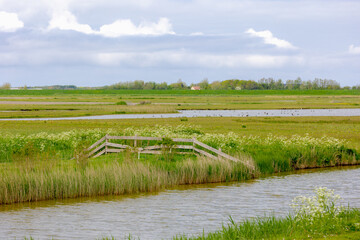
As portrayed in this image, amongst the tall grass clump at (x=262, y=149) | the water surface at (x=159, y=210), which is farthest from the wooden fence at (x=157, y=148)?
the water surface at (x=159, y=210)

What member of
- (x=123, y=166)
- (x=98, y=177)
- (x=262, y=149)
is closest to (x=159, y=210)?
(x=98, y=177)

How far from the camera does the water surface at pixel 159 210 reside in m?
19.0

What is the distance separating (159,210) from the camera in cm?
2236

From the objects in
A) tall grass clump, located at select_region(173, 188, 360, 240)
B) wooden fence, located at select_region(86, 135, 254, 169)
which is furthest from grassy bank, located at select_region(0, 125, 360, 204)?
tall grass clump, located at select_region(173, 188, 360, 240)

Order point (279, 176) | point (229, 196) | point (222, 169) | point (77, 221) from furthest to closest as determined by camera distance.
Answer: point (279, 176) < point (222, 169) < point (229, 196) < point (77, 221)

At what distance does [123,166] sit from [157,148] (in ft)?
24.7

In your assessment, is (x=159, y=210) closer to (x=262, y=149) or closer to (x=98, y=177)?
(x=98, y=177)

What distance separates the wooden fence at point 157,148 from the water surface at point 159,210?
304 centimetres

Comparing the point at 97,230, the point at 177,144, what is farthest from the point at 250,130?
the point at 97,230

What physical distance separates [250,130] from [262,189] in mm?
32565

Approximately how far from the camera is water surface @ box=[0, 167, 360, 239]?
1902 centimetres

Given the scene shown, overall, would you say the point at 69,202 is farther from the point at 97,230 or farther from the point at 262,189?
the point at 262,189

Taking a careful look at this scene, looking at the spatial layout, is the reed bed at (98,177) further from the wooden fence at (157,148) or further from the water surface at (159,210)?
the wooden fence at (157,148)

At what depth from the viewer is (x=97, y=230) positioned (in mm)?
19047
